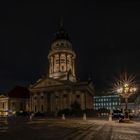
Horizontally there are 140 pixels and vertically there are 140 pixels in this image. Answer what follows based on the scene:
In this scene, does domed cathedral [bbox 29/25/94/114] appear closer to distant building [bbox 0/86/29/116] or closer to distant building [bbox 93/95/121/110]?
distant building [bbox 0/86/29/116]

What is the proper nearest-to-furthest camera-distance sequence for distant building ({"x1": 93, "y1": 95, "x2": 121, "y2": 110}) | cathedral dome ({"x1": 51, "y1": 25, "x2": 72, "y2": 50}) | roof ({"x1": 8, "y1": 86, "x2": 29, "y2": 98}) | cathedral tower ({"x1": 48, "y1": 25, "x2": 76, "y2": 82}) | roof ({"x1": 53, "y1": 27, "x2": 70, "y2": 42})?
cathedral tower ({"x1": 48, "y1": 25, "x2": 76, "y2": 82}) < cathedral dome ({"x1": 51, "y1": 25, "x2": 72, "y2": 50}) < roof ({"x1": 53, "y1": 27, "x2": 70, "y2": 42}) < roof ({"x1": 8, "y1": 86, "x2": 29, "y2": 98}) < distant building ({"x1": 93, "y1": 95, "x2": 121, "y2": 110})

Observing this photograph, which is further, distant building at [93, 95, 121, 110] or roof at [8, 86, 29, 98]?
distant building at [93, 95, 121, 110]

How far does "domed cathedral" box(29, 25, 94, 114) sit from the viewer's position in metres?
107

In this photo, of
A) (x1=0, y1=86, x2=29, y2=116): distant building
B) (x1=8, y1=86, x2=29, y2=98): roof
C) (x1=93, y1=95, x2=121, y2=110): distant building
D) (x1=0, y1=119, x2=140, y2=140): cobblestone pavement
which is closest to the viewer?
(x1=0, y1=119, x2=140, y2=140): cobblestone pavement

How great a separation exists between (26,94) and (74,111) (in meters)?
48.1

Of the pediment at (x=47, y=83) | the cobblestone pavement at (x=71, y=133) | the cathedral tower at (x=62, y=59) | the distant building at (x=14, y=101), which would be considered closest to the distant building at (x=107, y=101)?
the distant building at (x=14, y=101)

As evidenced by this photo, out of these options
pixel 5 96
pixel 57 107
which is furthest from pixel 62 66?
pixel 5 96

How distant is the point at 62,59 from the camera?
398 feet

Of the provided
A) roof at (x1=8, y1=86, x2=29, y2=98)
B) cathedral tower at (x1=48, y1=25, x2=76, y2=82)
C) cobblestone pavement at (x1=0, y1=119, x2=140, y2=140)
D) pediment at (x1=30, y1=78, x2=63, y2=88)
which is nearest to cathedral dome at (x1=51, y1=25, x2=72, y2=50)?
cathedral tower at (x1=48, y1=25, x2=76, y2=82)

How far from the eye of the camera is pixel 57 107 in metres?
108

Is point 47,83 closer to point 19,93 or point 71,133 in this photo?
point 19,93

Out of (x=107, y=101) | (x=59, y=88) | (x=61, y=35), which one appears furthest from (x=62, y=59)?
(x=107, y=101)

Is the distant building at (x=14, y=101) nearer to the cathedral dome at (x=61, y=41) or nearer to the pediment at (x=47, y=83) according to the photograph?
the pediment at (x=47, y=83)

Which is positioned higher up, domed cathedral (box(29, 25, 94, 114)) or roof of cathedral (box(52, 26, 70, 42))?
roof of cathedral (box(52, 26, 70, 42))
